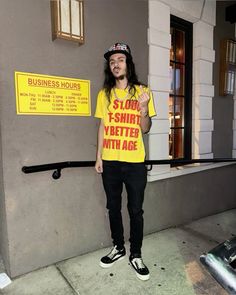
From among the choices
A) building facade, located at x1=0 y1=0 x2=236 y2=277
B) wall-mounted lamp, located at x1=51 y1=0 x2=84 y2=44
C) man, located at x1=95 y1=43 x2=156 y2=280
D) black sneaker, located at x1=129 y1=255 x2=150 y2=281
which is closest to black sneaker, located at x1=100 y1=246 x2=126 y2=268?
man, located at x1=95 y1=43 x2=156 y2=280

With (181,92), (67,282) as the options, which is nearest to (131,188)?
(67,282)

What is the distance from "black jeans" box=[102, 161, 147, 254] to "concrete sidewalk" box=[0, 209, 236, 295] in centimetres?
25

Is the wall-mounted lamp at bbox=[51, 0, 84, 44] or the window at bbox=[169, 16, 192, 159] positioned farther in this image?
the window at bbox=[169, 16, 192, 159]

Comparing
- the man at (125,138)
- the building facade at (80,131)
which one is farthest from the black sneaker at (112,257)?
the building facade at (80,131)

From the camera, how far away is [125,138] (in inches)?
77.3

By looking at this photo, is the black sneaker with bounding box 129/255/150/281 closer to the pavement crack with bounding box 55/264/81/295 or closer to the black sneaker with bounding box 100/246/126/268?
the black sneaker with bounding box 100/246/126/268

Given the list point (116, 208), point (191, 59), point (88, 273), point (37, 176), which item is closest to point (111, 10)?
point (191, 59)

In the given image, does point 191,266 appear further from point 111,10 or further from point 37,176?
point 111,10

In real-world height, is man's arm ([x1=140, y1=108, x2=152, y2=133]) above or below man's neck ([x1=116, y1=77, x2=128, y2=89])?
below

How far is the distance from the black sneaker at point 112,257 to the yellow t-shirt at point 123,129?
876 millimetres

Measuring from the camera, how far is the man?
196cm

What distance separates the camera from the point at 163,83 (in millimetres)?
2662

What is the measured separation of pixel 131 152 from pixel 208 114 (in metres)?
1.73

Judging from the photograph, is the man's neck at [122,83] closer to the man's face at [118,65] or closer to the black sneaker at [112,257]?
the man's face at [118,65]
